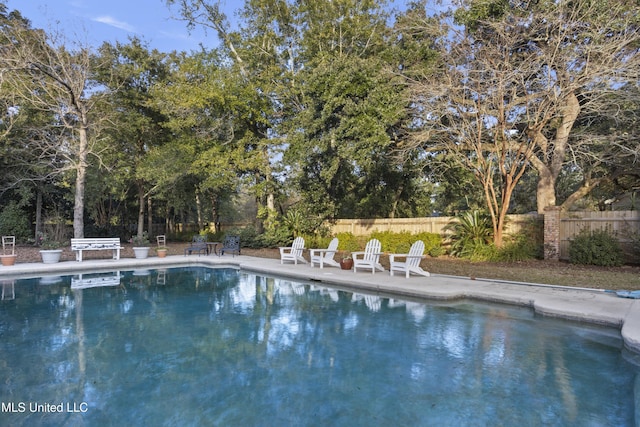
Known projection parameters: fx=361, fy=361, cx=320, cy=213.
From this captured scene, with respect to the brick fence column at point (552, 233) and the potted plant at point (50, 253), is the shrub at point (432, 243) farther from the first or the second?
the potted plant at point (50, 253)

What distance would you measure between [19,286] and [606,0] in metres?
15.8

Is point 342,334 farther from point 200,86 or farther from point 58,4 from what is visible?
point 58,4

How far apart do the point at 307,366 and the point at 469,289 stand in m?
4.42

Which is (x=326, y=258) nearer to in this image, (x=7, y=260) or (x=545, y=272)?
(x=545, y=272)

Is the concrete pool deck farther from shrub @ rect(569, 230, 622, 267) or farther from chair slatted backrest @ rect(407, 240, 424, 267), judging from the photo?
shrub @ rect(569, 230, 622, 267)

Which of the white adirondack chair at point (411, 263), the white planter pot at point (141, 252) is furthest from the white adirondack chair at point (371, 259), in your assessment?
the white planter pot at point (141, 252)

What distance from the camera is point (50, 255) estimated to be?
36.7 feet

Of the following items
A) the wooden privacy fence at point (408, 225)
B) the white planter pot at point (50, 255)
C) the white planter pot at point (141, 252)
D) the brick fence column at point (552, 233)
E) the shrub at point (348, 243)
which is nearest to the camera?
the brick fence column at point (552, 233)

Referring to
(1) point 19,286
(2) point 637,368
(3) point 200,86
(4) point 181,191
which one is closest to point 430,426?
(2) point 637,368

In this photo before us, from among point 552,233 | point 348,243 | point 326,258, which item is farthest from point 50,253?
point 552,233

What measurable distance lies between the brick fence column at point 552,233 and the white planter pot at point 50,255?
14.8m

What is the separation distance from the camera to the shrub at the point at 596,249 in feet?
30.5

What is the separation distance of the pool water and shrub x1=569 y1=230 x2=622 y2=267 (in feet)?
16.4

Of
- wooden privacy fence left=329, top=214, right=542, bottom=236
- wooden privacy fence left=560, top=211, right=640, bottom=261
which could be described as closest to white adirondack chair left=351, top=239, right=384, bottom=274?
wooden privacy fence left=329, top=214, right=542, bottom=236
